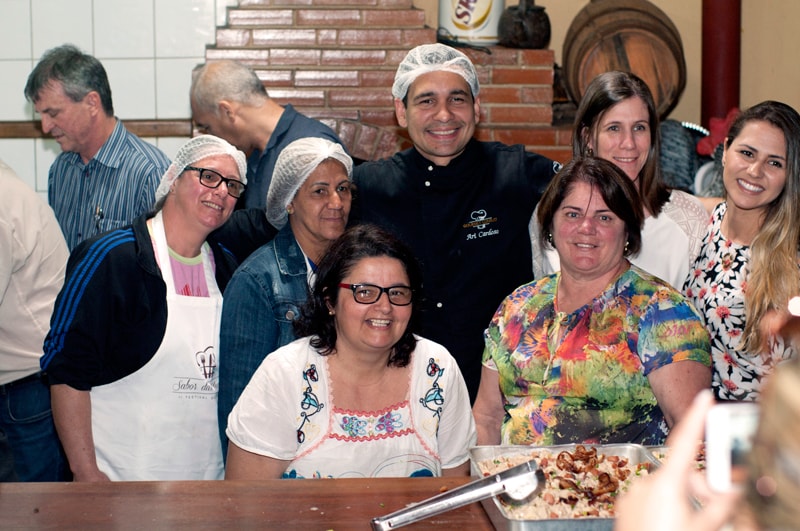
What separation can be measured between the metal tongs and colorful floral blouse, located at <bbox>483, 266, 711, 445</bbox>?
1.86ft

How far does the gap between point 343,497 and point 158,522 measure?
37 centimetres

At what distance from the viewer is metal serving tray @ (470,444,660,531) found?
1525 millimetres

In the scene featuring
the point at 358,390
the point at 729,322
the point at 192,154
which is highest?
the point at 192,154

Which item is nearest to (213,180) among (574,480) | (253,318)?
(253,318)

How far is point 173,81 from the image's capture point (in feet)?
16.2

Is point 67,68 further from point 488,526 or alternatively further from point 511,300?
point 488,526

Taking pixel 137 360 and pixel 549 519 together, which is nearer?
pixel 549 519

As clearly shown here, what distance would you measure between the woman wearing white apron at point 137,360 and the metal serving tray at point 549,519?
100 centimetres

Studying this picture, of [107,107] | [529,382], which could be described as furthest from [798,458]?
[107,107]

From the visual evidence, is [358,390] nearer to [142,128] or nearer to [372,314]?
[372,314]

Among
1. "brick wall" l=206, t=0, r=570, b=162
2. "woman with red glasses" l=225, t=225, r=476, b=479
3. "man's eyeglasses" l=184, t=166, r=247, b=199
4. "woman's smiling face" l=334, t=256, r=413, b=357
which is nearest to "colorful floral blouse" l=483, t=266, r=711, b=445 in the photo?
"woman with red glasses" l=225, t=225, r=476, b=479

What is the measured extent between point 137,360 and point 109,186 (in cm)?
125

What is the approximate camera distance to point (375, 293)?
2.33m

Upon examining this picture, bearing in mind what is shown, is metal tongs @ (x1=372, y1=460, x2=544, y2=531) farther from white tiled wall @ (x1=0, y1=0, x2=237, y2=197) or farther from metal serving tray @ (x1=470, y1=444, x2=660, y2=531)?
white tiled wall @ (x1=0, y1=0, x2=237, y2=197)
